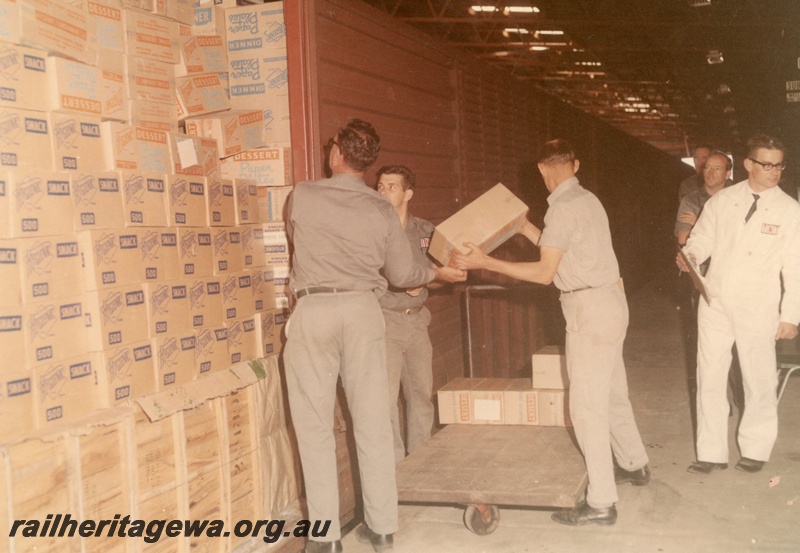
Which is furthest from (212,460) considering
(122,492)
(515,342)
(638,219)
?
(638,219)

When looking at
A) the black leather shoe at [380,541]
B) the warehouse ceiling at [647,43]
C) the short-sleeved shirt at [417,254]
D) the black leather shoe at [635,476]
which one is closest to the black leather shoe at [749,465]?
the black leather shoe at [635,476]

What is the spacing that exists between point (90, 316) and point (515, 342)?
5.29m

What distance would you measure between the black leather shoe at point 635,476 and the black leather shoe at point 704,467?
14.2 inches

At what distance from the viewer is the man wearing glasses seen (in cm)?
470

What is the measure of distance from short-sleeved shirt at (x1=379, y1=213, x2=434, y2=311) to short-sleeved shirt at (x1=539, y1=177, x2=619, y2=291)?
72cm

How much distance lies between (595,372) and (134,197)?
2370 mm

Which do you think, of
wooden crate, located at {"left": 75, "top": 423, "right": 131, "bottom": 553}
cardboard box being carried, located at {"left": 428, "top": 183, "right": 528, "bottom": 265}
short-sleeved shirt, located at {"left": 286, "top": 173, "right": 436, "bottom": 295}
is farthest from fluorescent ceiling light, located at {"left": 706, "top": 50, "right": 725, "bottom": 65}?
wooden crate, located at {"left": 75, "top": 423, "right": 131, "bottom": 553}

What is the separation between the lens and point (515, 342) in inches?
316

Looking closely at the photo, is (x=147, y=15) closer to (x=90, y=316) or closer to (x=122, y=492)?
(x=90, y=316)

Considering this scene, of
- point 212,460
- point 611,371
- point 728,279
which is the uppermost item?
point 728,279

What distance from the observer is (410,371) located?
480 centimetres

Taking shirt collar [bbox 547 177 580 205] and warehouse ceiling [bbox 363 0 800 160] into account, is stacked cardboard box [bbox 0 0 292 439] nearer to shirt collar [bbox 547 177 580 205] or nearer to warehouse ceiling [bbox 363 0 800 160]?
shirt collar [bbox 547 177 580 205]

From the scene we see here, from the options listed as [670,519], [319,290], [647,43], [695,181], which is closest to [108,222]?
[319,290]

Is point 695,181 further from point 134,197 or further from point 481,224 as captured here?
point 134,197
